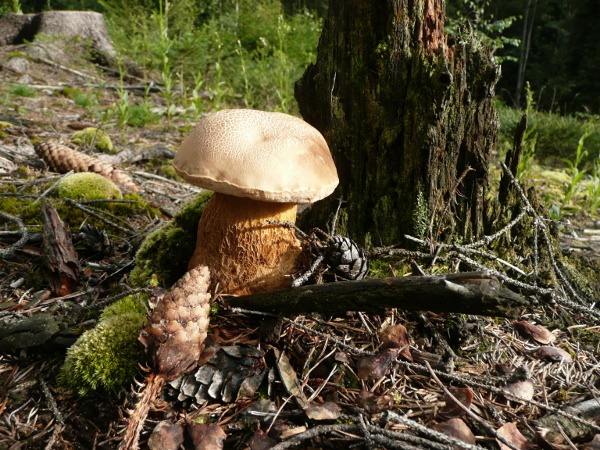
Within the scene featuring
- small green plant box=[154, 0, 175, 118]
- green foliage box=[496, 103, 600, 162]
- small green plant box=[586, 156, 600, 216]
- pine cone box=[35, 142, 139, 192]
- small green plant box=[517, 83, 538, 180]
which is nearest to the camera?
pine cone box=[35, 142, 139, 192]

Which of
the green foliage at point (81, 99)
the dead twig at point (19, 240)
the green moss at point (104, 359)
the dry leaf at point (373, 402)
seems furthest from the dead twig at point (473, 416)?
the green foliage at point (81, 99)

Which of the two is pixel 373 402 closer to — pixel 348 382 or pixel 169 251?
pixel 348 382

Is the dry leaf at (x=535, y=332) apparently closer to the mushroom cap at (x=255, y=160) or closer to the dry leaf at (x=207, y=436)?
the mushroom cap at (x=255, y=160)

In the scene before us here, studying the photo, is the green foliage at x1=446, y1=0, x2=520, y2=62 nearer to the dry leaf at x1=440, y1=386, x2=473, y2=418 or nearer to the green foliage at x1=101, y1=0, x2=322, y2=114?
the green foliage at x1=101, y1=0, x2=322, y2=114

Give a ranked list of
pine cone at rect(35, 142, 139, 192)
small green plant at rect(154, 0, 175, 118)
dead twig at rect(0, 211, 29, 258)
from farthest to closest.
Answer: small green plant at rect(154, 0, 175, 118) < pine cone at rect(35, 142, 139, 192) < dead twig at rect(0, 211, 29, 258)

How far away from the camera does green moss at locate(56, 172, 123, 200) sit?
109 inches

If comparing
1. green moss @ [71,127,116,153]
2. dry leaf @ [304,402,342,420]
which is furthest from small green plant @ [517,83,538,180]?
green moss @ [71,127,116,153]

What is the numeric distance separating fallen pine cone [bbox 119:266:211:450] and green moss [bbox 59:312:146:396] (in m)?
0.13

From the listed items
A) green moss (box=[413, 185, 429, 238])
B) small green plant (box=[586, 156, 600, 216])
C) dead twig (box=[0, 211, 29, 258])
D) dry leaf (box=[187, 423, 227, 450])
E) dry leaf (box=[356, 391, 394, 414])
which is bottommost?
small green plant (box=[586, 156, 600, 216])

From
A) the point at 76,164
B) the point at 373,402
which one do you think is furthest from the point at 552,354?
the point at 76,164

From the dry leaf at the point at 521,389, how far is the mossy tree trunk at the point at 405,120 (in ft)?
2.37

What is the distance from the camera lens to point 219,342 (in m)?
1.62

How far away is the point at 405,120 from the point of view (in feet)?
6.39

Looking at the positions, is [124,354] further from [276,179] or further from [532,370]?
[532,370]
